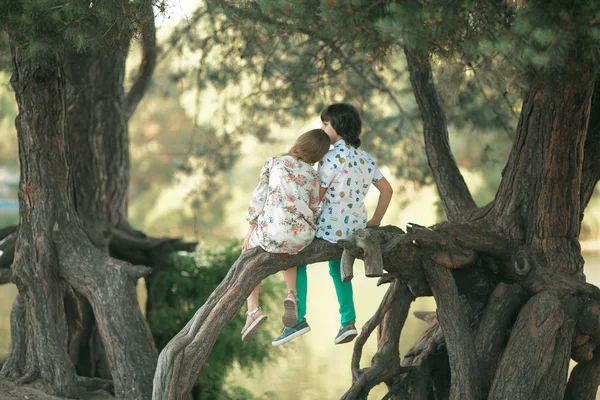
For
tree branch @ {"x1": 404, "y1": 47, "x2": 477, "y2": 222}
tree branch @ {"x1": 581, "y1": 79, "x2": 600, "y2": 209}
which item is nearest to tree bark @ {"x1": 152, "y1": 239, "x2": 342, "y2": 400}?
tree branch @ {"x1": 404, "y1": 47, "x2": 477, "y2": 222}

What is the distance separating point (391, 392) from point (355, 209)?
61.0 inches

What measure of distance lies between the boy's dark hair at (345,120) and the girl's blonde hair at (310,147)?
0.13 m

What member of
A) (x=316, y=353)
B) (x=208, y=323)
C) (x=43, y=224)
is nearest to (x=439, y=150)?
(x=208, y=323)

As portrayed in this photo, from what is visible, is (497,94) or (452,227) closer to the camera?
(452,227)

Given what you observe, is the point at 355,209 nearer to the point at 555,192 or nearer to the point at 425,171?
the point at 555,192

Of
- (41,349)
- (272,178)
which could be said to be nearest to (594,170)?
(272,178)

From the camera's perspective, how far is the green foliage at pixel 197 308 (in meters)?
7.89

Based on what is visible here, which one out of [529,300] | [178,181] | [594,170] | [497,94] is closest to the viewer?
[529,300]

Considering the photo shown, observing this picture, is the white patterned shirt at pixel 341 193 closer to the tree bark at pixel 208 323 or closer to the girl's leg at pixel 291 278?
the tree bark at pixel 208 323

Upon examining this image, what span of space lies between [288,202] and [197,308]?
3.66 m

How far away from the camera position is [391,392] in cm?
576

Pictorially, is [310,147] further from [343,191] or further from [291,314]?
[291,314]

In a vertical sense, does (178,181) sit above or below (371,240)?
above

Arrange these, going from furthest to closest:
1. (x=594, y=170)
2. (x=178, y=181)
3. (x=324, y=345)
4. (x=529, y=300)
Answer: (x=324, y=345) < (x=178, y=181) < (x=594, y=170) < (x=529, y=300)
